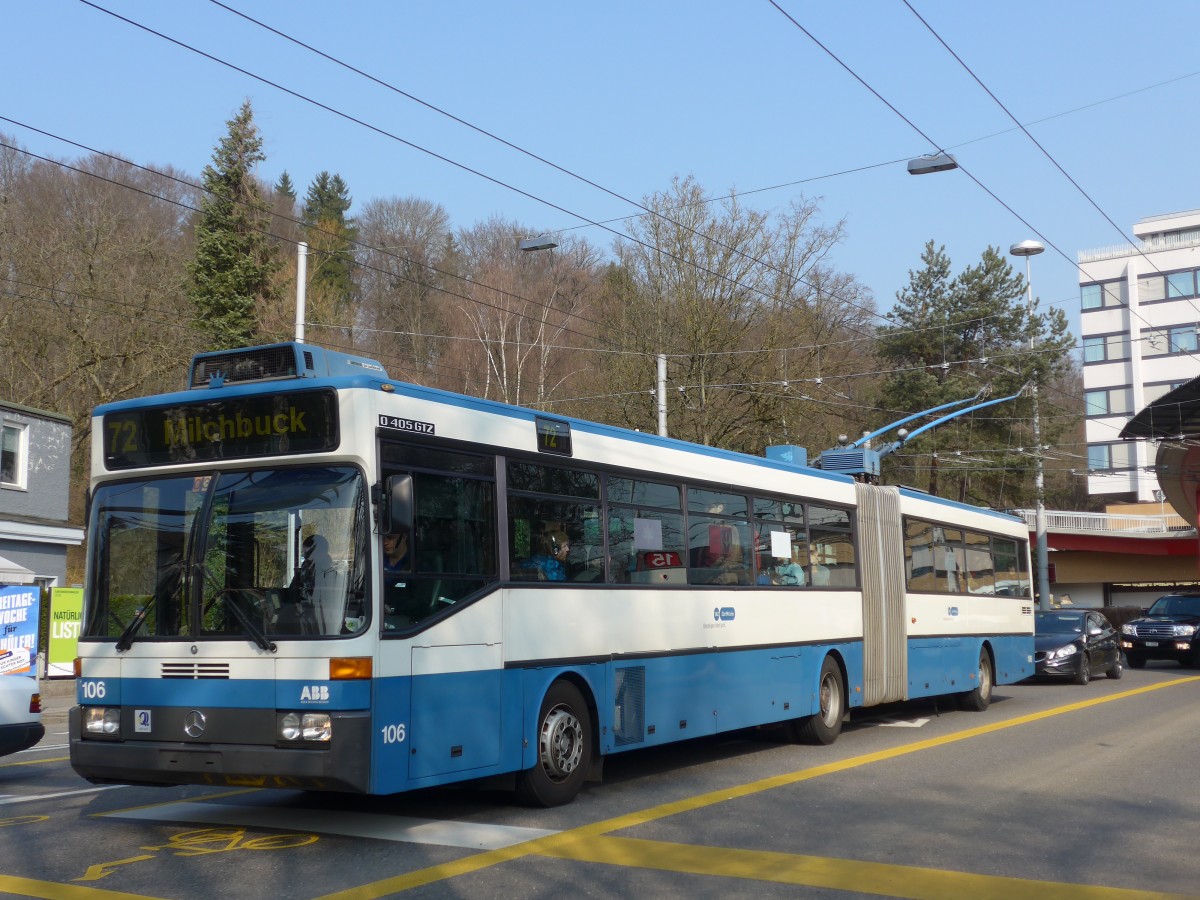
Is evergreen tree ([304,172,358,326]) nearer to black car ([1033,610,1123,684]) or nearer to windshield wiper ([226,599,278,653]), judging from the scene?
black car ([1033,610,1123,684])

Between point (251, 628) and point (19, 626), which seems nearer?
point (251, 628)

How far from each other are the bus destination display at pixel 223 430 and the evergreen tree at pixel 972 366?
139ft

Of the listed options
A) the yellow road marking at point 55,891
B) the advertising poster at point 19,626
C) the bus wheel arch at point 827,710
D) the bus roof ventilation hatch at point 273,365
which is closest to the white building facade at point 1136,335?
the advertising poster at point 19,626

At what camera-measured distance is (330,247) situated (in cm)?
5744

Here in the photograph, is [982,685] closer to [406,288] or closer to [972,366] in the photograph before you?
[972,366]

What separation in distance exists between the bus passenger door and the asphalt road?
1.54 ft

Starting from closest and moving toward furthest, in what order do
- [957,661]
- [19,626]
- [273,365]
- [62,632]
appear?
[273,365]
[957,661]
[19,626]
[62,632]

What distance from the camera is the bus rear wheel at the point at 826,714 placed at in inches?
559

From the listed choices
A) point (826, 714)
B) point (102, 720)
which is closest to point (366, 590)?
point (102, 720)

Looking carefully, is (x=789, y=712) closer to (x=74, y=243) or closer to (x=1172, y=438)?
(x=74, y=243)

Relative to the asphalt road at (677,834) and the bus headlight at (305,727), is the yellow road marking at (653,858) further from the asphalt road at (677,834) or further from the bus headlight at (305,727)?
the bus headlight at (305,727)

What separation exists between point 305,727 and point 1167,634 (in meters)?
28.8

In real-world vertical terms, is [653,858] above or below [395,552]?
Result: below

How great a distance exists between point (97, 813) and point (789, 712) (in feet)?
22.6
